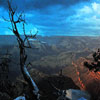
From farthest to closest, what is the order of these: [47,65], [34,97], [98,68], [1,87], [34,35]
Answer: [47,65], [1,87], [98,68], [34,35], [34,97]

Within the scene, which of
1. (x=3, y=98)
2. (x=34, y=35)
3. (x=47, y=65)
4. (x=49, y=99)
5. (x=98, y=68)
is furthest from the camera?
(x=47, y=65)

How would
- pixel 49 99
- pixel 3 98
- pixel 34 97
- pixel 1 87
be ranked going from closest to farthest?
1. pixel 34 97
2. pixel 3 98
3. pixel 49 99
4. pixel 1 87

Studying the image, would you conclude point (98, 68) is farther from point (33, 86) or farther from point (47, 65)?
point (47, 65)

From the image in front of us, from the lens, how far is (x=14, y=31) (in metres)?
11.6

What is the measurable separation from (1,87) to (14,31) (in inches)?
912

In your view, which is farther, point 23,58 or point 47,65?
point 47,65

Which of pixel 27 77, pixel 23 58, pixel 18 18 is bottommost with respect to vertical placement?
pixel 27 77

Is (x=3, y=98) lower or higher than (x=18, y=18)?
lower

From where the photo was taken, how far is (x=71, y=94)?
19453 millimetres

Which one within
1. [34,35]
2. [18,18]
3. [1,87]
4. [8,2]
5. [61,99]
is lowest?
[1,87]

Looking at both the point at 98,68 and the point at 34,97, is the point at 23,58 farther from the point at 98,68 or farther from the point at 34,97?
the point at 98,68

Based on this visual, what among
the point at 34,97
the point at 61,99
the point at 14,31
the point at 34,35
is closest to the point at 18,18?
the point at 14,31

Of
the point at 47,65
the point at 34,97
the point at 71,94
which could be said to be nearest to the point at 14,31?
the point at 34,97

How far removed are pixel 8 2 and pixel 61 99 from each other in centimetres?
1034
